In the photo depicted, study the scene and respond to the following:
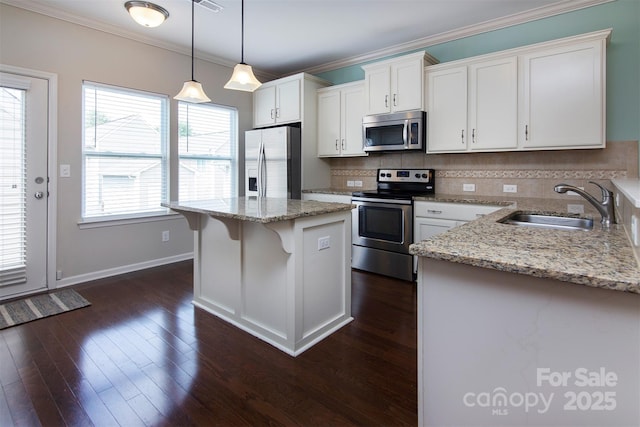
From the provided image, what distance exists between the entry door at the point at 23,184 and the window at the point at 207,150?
1383 millimetres

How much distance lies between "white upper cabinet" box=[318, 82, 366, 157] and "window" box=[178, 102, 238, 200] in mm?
1266

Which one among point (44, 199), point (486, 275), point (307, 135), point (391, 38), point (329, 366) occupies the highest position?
point (391, 38)

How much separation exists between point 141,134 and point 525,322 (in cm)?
408

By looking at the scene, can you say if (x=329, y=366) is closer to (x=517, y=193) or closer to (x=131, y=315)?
(x=131, y=315)

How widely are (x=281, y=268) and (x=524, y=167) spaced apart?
8.79 ft

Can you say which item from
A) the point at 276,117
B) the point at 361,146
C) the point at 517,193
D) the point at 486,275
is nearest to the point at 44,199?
the point at 276,117

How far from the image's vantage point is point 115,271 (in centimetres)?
370

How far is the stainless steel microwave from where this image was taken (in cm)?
362

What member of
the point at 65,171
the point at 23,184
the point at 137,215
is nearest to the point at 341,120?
the point at 137,215

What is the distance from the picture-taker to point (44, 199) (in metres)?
3.19

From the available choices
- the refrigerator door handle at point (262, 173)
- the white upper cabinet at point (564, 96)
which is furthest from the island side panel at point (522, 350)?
the refrigerator door handle at point (262, 173)

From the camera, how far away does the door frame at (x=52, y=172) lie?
3162 millimetres

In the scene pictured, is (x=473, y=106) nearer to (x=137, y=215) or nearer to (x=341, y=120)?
(x=341, y=120)

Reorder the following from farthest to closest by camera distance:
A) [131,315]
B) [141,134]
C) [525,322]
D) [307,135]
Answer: [307,135] < [141,134] < [131,315] < [525,322]
